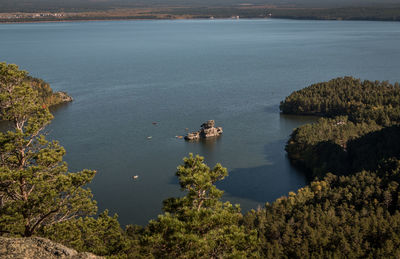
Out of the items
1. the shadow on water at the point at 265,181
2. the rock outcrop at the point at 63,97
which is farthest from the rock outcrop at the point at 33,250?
the rock outcrop at the point at 63,97

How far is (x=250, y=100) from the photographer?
121062mm

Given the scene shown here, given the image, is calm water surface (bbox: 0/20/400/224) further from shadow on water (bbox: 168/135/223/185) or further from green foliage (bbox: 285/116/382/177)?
green foliage (bbox: 285/116/382/177)

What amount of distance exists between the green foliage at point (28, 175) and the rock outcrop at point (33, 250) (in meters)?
4.21

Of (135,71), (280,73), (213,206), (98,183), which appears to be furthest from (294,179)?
(135,71)

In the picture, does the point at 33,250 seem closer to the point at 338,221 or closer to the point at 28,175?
the point at 28,175

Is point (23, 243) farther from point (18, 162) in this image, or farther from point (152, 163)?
point (152, 163)

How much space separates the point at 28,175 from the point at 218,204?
9526 millimetres

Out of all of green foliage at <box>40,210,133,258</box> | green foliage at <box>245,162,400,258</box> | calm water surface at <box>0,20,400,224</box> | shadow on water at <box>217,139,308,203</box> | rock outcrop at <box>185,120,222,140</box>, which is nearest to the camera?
green foliage at <box>40,210,133,258</box>

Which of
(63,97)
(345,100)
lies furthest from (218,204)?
(63,97)

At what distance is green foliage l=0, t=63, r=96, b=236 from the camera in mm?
22141

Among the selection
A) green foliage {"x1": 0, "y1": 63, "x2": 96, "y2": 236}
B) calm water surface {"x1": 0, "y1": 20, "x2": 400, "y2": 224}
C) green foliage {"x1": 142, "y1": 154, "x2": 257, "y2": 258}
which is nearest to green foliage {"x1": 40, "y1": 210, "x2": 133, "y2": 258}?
green foliage {"x1": 0, "y1": 63, "x2": 96, "y2": 236}

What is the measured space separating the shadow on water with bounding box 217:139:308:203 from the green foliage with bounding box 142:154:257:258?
4248cm

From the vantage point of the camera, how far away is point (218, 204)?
2122 centimetres

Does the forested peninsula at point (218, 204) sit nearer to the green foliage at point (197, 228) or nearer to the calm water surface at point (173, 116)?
the green foliage at point (197, 228)
